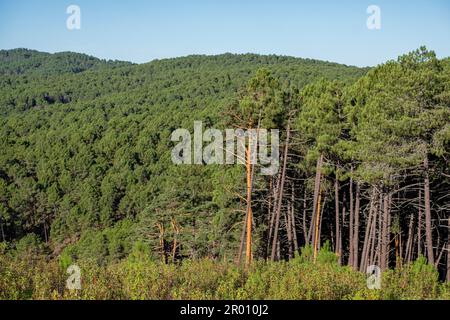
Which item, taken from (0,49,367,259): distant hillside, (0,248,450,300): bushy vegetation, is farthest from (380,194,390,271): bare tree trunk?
(0,49,367,259): distant hillside

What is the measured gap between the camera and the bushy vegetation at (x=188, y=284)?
7.69 meters

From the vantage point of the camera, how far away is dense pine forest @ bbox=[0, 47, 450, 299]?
29.9 feet

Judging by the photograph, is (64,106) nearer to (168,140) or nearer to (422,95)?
(168,140)

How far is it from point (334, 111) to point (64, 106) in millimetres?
123184

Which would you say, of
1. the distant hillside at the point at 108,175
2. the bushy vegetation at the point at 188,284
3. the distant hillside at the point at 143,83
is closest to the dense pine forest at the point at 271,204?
the bushy vegetation at the point at 188,284

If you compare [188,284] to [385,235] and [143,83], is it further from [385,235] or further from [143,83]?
[143,83]

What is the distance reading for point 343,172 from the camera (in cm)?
2159

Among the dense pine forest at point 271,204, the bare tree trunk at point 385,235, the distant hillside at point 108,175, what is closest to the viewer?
the dense pine forest at point 271,204

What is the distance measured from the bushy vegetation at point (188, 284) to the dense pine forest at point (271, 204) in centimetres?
4

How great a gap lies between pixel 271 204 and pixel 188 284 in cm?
1263

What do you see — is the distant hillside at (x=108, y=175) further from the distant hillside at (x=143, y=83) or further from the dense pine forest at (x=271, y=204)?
the distant hillside at (x=143, y=83)

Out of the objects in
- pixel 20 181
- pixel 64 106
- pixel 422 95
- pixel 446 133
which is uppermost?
pixel 64 106

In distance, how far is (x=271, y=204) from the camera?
2084cm
